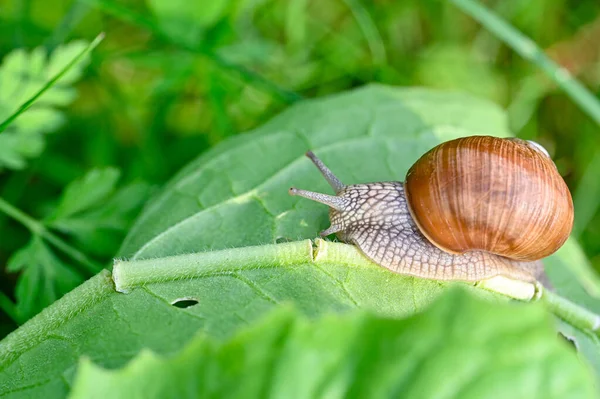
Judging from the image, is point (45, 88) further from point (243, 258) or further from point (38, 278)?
point (243, 258)

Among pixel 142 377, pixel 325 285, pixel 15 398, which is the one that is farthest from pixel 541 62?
pixel 15 398

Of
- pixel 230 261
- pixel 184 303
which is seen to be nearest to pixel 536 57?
pixel 230 261

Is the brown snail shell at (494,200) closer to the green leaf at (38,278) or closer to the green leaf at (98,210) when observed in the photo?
the green leaf at (98,210)

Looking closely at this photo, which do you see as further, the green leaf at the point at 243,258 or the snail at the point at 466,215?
the snail at the point at 466,215

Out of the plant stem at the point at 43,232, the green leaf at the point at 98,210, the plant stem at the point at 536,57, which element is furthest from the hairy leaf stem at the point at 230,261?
the plant stem at the point at 536,57

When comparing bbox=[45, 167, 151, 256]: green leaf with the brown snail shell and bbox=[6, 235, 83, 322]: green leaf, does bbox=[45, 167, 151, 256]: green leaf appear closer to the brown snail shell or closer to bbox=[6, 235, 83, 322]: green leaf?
bbox=[6, 235, 83, 322]: green leaf

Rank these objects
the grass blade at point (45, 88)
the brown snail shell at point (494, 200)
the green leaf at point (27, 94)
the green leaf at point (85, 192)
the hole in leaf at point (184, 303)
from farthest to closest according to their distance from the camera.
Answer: the green leaf at point (85, 192) < the green leaf at point (27, 94) < the grass blade at point (45, 88) < the brown snail shell at point (494, 200) < the hole in leaf at point (184, 303)

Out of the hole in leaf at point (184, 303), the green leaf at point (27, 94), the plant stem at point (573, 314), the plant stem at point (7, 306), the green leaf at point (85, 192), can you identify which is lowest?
the plant stem at point (573, 314)
